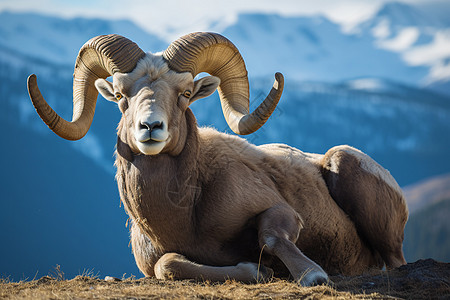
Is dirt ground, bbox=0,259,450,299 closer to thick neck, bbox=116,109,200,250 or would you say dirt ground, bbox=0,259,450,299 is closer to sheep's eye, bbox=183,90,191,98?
thick neck, bbox=116,109,200,250

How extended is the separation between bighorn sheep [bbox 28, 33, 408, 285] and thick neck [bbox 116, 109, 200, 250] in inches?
0.6

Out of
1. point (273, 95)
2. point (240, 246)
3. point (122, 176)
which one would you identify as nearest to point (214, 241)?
point (240, 246)

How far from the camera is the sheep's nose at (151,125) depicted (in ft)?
25.0

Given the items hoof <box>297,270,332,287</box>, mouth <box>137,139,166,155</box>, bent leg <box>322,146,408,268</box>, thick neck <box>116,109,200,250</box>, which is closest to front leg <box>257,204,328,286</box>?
hoof <box>297,270,332,287</box>

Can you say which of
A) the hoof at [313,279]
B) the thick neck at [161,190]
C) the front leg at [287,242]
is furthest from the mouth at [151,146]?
the hoof at [313,279]

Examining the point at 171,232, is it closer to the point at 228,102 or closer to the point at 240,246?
the point at 240,246

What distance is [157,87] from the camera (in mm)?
8320

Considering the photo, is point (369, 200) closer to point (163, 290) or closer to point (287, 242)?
point (287, 242)

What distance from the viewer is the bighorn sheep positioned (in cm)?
809

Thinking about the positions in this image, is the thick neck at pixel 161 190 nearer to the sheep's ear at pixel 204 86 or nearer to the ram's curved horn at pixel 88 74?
the sheep's ear at pixel 204 86

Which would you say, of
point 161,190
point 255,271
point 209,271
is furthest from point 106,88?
point 255,271

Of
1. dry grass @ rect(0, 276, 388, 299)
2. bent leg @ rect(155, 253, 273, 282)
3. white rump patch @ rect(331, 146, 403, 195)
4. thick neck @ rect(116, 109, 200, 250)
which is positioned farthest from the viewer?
white rump patch @ rect(331, 146, 403, 195)

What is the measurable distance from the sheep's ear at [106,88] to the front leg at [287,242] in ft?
10.1

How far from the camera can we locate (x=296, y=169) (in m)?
10.3
